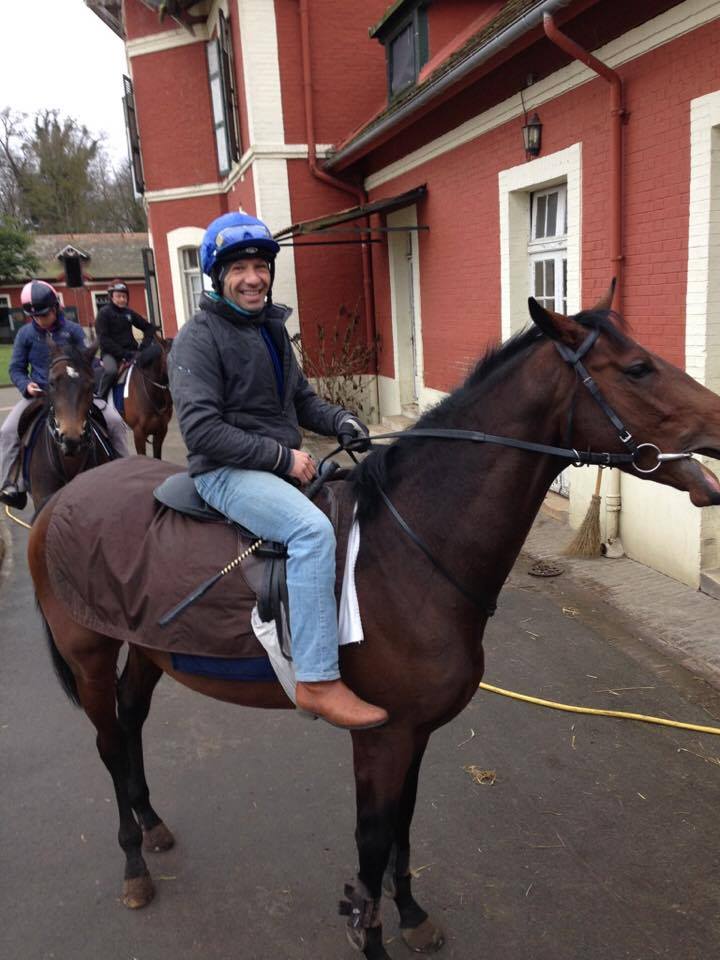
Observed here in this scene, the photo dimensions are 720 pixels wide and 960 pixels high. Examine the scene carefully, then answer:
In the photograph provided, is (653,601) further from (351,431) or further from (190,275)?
(190,275)

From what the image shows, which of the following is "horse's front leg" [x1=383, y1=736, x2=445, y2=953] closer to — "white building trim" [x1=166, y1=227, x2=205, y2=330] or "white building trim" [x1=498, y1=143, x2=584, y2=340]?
"white building trim" [x1=498, y1=143, x2=584, y2=340]

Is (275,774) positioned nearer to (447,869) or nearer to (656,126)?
(447,869)

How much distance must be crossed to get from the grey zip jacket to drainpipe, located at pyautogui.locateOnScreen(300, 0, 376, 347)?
30.9ft

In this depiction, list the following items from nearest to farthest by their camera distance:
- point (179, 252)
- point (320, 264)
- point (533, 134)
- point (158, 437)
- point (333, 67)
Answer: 1. point (533, 134)
2. point (158, 437)
3. point (333, 67)
4. point (320, 264)
5. point (179, 252)

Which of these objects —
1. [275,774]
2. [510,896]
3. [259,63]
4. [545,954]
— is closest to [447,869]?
[510,896]

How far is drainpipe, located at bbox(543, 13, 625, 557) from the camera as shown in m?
5.48

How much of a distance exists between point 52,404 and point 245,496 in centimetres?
357

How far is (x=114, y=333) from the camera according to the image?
9.48 m

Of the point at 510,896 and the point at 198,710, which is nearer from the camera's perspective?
the point at 510,896

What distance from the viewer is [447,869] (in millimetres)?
2859

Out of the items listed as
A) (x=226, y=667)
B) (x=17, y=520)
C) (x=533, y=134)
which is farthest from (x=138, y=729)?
(x=533, y=134)

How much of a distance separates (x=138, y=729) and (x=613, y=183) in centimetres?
536

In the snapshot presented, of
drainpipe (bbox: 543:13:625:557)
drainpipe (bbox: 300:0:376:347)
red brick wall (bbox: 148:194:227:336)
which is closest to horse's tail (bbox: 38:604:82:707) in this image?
drainpipe (bbox: 543:13:625:557)

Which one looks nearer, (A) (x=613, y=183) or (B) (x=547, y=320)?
(B) (x=547, y=320)
